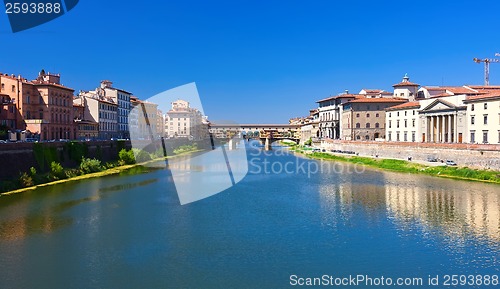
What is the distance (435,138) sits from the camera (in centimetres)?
5297

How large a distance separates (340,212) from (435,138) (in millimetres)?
34146

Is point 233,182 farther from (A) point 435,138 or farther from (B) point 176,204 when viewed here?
(A) point 435,138

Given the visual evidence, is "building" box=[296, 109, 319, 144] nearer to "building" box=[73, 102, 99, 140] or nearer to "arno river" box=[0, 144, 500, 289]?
"building" box=[73, 102, 99, 140]

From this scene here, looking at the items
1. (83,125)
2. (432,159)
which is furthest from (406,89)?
(83,125)

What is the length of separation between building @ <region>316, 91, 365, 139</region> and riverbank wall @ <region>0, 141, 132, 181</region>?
43.7m

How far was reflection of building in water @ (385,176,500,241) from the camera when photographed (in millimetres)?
20120

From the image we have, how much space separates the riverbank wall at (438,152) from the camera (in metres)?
36.7

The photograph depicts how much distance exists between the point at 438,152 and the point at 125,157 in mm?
33784

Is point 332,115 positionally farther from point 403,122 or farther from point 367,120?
point 403,122

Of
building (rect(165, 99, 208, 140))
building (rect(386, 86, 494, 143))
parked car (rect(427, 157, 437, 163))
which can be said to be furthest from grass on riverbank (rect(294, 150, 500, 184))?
building (rect(165, 99, 208, 140))

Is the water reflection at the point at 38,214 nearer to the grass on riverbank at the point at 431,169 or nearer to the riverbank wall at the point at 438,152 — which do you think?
the grass on riverbank at the point at 431,169

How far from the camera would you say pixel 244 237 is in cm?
1861

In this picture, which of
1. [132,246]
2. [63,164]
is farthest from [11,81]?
[132,246]

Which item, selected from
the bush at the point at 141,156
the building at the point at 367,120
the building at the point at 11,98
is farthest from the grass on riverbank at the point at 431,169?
the building at the point at 11,98
